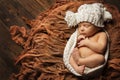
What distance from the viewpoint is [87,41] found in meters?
1.44

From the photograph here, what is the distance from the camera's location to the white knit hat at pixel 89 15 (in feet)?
4.76

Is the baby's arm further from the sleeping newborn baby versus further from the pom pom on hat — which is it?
the pom pom on hat

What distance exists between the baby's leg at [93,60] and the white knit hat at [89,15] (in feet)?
0.53

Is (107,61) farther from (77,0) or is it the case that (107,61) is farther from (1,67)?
(1,67)

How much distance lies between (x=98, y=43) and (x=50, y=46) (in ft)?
0.86

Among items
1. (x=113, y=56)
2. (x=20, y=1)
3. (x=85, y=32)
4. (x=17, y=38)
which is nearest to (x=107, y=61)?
(x=113, y=56)

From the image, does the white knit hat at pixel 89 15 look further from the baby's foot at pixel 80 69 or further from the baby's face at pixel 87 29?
the baby's foot at pixel 80 69

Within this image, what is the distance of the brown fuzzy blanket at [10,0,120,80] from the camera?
1.47m

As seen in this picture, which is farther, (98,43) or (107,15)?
(107,15)

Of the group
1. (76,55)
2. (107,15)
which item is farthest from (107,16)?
(76,55)

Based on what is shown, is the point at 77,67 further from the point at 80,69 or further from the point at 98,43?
the point at 98,43

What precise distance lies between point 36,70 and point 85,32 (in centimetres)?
31

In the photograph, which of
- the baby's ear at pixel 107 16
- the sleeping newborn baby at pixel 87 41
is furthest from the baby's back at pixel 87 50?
the baby's ear at pixel 107 16

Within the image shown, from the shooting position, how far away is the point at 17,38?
169cm
